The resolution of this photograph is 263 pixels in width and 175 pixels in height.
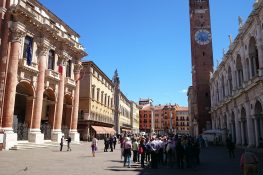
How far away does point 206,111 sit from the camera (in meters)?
61.0

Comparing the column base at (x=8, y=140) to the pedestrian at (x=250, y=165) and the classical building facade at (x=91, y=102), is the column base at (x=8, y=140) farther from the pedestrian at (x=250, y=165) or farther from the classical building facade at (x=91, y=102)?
the classical building facade at (x=91, y=102)

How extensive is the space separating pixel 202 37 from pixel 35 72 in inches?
1863

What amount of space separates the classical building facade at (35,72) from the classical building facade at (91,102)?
7855 millimetres

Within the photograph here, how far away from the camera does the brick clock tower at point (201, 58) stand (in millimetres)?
61062

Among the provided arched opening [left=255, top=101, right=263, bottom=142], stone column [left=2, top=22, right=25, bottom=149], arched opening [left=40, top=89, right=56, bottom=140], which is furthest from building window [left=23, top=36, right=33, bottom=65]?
arched opening [left=255, top=101, right=263, bottom=142]

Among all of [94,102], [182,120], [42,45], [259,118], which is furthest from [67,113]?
[182,120]

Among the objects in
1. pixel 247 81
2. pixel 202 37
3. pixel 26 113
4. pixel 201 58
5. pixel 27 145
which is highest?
pixel 202 37

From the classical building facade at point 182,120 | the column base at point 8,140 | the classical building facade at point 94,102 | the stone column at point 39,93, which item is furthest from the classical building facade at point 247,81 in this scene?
the classical building facade at point 182,120

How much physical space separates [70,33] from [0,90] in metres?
17.5

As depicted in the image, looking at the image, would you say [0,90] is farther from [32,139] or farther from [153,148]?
[153,148]

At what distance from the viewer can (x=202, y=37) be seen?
64.4 meters

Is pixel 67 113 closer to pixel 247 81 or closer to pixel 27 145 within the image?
pixel 27 145

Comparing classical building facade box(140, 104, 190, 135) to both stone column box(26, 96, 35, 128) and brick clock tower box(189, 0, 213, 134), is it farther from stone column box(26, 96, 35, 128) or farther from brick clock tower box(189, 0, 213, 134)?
stone column box(26, 96, 35, 128)

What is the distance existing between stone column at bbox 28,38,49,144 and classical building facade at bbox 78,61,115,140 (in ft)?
44.0
